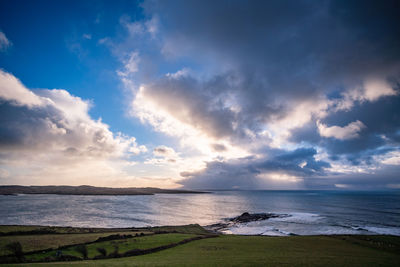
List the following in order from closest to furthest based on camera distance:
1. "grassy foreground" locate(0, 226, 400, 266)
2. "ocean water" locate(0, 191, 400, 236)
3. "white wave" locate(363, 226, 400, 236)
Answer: "grassy foreground" locate(0, 226, 400, 266)
"white wave" locate(363, 226, 400, 236)
"ocean water" locate(0, 191, 400, 236)

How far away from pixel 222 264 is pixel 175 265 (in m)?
4.30

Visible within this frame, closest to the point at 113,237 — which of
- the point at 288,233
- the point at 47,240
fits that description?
the point at 47,240

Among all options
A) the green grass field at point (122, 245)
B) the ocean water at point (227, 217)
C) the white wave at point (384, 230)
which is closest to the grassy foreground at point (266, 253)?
the green grass field at point (122, 245)

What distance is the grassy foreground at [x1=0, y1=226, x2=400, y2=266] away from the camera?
65.9 ft

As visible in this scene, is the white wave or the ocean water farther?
the ocean water

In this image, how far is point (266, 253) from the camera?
82.3 feet

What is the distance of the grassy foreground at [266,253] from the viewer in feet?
65.9

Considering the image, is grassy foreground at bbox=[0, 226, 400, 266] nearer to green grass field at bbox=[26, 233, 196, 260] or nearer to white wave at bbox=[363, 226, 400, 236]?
green grass field at bbox=[26, 233, 196, 260]

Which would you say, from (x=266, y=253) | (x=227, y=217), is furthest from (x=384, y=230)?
(x=227, y=217)

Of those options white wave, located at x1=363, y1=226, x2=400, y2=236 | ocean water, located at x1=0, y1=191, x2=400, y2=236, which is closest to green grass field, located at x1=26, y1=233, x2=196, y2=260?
ocean water, located at x1=0, y1=191, x2=400, y2=236

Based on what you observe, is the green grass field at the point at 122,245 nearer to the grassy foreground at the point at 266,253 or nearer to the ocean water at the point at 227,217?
the grassy foreground at the point at 266,253

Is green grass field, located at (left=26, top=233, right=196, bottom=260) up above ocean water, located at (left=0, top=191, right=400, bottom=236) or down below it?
above

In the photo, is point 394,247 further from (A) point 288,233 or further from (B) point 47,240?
(B) point 47,240

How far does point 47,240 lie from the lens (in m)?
35.2
